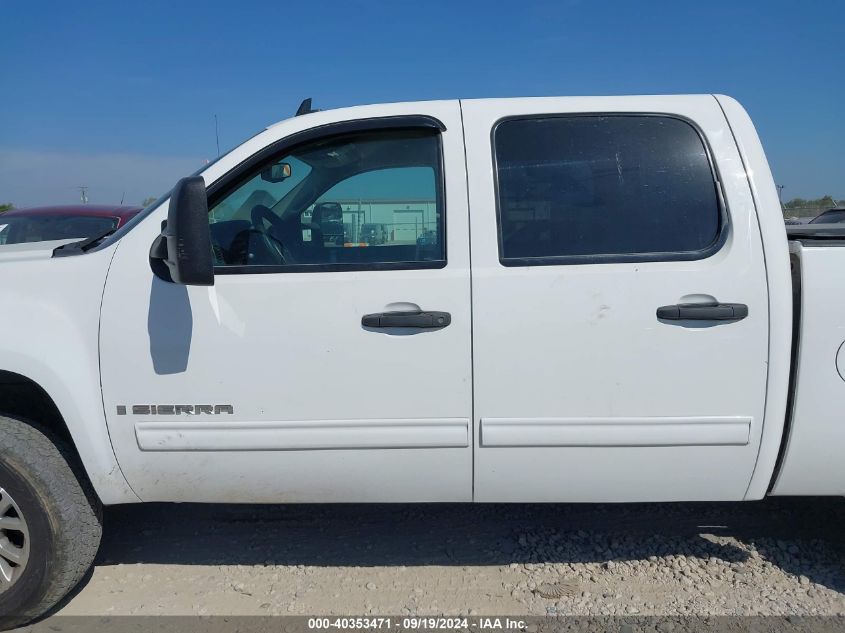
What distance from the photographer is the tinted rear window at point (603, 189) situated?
2.43m

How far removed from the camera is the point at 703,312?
2314 mm

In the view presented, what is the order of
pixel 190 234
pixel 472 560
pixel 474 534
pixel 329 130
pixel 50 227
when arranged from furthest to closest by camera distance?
1. pixel 50 227
2. pixel 474 534
3. pixel 472 560
4. pixel 329 130
5. pixel 190 234

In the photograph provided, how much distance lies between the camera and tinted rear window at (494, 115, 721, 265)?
243 centimetres

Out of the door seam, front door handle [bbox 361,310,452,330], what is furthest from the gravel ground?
front door handle [bbox 361,310,452,330]

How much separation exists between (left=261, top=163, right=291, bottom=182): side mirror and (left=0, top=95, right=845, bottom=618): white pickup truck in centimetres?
7

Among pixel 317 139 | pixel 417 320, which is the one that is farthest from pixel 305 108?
pixel 417 320

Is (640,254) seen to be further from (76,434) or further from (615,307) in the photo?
(76,434)

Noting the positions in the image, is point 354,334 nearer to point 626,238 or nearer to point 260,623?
point 626,238

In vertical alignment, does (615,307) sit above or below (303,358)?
above

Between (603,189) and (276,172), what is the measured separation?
52.7 inches

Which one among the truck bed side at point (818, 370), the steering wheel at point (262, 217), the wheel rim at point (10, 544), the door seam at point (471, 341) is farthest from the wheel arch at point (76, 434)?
the truck bed side at point (818, 370)

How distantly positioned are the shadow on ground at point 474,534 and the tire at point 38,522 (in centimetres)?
56

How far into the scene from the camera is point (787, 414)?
7.98 feet

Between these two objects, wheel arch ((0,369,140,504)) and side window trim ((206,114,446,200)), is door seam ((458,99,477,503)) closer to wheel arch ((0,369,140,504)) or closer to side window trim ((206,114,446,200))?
side window trim ((206,114,446,200))
